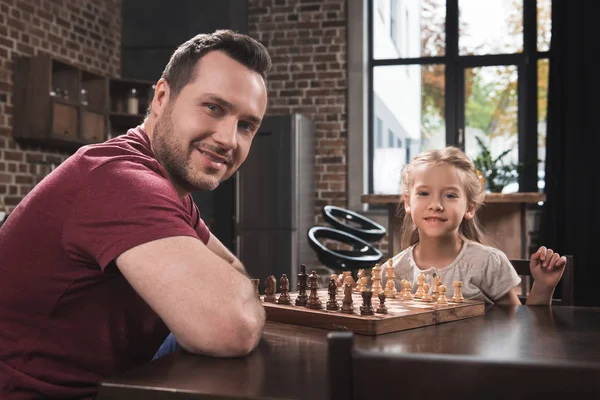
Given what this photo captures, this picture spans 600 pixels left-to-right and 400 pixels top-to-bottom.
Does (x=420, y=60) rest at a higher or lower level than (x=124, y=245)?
higher

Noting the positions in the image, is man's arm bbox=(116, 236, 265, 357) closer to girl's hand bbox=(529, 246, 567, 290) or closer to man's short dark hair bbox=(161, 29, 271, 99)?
man's short dark hair bbox=(161, 29, 271, 99)

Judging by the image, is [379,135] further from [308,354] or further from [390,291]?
[308,354]

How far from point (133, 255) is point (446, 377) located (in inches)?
25.9

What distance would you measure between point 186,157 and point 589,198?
5.23m

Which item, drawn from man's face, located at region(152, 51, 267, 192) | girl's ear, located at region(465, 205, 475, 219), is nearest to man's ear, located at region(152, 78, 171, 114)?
man's face, located at region(152, 51, 267, 192)

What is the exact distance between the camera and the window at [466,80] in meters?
6.59

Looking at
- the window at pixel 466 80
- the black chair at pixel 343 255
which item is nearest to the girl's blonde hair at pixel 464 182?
the black chair at pixel 343 255

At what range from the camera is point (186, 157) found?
1502 millimetres

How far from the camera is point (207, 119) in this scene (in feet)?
4.82

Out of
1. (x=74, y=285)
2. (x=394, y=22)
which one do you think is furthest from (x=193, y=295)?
(x=394, y=22)

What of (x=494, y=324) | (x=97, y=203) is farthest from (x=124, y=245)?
(x=494, y=324)

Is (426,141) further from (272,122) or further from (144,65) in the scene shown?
(144,65)

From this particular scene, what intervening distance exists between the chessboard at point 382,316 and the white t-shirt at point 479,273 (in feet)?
2.02

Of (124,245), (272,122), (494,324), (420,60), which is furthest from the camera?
(420,60)
